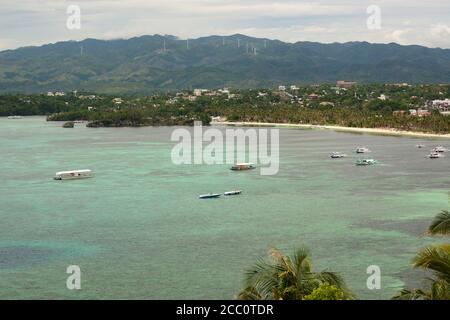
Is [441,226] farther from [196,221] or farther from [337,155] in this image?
[337,155]

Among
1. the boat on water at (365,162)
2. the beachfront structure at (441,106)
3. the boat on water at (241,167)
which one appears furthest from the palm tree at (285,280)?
the beachfront structure at (441,106)

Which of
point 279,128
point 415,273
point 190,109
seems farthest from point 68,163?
point 190,109

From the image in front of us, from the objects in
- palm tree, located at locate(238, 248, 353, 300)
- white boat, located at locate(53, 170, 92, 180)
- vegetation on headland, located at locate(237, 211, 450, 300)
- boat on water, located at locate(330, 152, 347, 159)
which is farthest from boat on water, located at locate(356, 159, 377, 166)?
palm tree, located at locate(238, 248, 353, 300)

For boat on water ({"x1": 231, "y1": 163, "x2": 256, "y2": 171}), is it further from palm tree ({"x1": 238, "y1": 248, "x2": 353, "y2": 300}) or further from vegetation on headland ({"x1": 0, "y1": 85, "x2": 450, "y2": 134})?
palm tree ({"x1": 238, "y1": 248, "x2": 353, "y2": 300})

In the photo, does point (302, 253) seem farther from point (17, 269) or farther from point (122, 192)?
point (122, 192)

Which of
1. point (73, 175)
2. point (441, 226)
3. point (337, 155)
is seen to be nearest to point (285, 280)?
point (441, 226)
